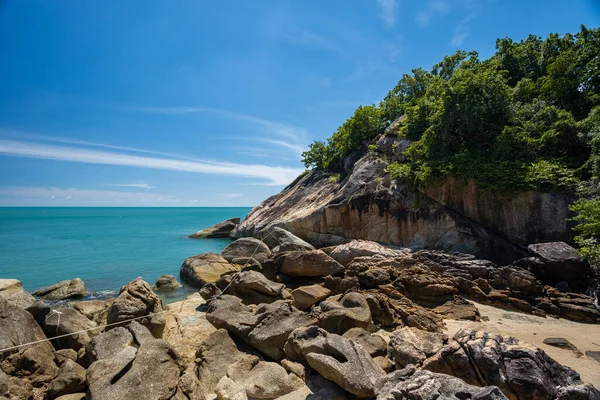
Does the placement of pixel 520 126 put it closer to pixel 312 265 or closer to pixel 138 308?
pixel 312 265

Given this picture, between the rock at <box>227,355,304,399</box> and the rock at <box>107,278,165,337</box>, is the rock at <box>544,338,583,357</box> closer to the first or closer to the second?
the rock at <box>227,355,304,399</box>

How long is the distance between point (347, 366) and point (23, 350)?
7049mm

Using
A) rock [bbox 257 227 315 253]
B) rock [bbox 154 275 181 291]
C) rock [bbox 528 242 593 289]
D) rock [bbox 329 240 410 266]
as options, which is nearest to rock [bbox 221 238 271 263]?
rock [bbox 257 227 315 253]

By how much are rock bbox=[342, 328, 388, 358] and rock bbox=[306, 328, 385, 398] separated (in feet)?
2.91

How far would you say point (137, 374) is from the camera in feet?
17.1

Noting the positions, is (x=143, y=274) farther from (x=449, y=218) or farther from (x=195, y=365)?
(x=449, y=218)

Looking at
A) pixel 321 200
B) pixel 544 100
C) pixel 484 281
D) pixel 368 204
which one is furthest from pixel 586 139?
pixel 321 200

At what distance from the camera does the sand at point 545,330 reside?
6.31 meters

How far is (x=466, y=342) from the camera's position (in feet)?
17.5

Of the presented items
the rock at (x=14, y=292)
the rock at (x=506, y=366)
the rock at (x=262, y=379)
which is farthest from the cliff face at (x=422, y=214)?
the rock at (x=14, y=292)

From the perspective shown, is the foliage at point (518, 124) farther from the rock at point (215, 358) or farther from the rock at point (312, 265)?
the rock at point (215, 358)

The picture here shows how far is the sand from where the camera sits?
20.7ft

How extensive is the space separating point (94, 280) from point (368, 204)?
17583 mm

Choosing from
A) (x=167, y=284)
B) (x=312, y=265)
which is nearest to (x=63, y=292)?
(x=167, y=284)
